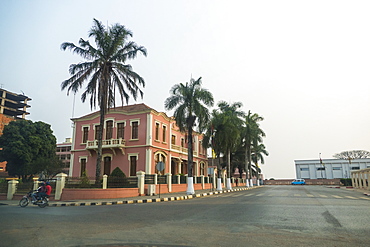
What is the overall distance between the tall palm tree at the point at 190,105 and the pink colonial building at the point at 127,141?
604 centimetres

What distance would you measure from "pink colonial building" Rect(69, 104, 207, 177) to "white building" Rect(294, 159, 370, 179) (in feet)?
230

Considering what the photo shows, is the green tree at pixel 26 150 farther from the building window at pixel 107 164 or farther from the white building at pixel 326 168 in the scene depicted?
the white building at pixel 326 168

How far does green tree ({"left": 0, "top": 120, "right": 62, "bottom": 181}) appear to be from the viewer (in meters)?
37.3

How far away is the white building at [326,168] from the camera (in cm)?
8560

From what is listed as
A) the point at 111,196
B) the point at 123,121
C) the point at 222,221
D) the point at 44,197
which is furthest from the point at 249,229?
the point at 123,121

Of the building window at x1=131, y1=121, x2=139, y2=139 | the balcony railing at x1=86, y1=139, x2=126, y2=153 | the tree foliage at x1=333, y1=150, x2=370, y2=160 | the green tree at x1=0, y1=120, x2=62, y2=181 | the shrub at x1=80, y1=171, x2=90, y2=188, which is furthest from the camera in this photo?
the tree foliage at x1=333, y1=150, x2=370, y2=160

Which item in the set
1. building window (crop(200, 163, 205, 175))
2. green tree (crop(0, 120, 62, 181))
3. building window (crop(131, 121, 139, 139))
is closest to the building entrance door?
building window (crop(131, 121, 139, 139))

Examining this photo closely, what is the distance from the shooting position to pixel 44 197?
1408cm

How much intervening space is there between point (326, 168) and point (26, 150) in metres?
86.6

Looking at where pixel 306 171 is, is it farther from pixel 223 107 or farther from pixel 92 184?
pixel 92 184

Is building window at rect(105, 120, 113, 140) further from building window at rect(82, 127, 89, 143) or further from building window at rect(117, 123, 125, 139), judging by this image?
building window at rect(82, 127, 89, 143)

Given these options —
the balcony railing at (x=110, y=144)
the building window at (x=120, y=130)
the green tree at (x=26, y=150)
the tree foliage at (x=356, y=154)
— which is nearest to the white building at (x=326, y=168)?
the tree foliage at (x=356, y=154)

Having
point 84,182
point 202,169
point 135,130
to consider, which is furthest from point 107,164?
point 202,169

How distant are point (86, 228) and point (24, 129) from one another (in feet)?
128
